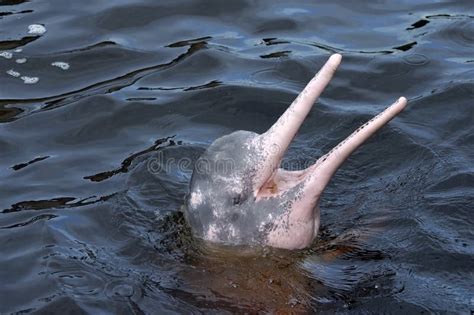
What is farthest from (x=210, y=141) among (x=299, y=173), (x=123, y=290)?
(x=123, y=290)

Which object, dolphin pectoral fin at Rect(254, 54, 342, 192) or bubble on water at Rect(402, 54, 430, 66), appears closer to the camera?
dolphin pectoral fin at Rect(254, 54, 342, 192)

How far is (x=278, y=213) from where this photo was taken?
6609 millimetres

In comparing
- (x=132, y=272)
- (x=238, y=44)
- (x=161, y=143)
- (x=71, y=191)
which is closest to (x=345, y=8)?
(x=238, y=44)

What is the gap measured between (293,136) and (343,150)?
40cm

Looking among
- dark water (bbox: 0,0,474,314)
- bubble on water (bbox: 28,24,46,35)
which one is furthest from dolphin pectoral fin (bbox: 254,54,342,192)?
bubble on water (bbox: 28,24,46,35)

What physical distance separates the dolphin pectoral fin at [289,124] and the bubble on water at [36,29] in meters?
4.35

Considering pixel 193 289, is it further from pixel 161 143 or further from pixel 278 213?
pixel 161 143

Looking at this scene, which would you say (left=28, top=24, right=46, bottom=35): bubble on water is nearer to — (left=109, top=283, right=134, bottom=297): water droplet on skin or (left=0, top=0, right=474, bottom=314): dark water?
(left=0, top=0, right=474, bottom=314): dark water

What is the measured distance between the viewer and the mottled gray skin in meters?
6.64

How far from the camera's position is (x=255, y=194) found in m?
6.70

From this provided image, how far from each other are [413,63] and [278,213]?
11.3 ft

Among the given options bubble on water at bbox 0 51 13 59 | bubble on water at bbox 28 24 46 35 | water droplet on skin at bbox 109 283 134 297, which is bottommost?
water droplet on skin at bbox 109 283 134 297

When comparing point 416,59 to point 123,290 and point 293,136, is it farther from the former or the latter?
point 123,290

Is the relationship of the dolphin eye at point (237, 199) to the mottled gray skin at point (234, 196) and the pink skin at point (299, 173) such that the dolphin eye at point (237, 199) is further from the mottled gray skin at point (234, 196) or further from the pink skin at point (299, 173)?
the pink skin at point (299, 173)
